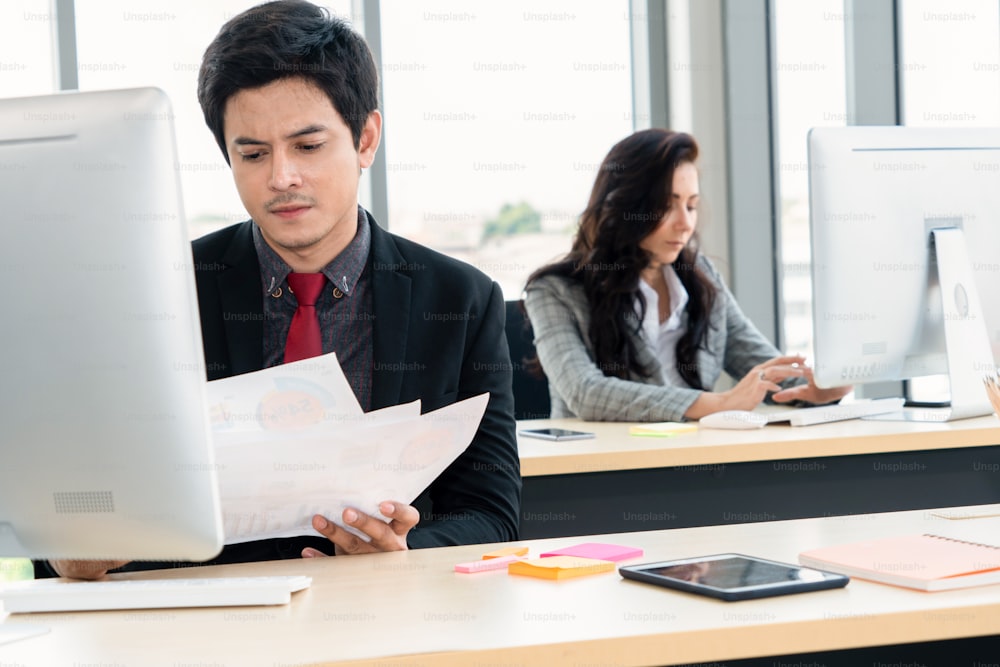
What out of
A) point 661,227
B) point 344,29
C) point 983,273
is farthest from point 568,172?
point 344,29

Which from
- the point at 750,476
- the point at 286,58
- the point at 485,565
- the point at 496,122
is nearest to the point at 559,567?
the point at 485,565

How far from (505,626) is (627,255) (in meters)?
2.09

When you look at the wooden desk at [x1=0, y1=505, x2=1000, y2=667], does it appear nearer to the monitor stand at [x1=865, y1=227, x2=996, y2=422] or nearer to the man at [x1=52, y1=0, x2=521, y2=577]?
the man at [x1=52, y1=0, x2=521, y2=577]

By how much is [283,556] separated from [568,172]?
2.54m

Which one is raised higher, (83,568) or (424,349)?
(424,349)

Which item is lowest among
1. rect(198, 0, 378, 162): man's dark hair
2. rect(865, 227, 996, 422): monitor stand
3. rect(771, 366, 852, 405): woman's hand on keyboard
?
rect(771, 366, 852, 405): woman's hand on keyboard

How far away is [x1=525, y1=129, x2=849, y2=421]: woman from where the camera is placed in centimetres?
278

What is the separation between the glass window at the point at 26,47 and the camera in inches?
134

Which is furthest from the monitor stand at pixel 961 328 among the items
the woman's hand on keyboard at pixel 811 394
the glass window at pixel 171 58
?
the glass window at pixel 171 58

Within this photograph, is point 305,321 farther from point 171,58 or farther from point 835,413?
point 171,58

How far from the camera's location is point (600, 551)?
4.13ft

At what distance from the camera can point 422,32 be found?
3.71 metres

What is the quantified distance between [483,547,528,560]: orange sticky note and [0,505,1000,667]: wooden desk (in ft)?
0.30

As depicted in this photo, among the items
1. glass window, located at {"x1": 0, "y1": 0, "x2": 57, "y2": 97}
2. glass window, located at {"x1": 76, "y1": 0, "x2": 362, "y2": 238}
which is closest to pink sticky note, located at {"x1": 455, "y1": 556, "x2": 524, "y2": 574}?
glass window, located at {"x1": 76, "y1": 0, "x2": 362, "y2": 238}
